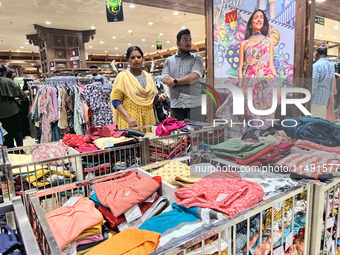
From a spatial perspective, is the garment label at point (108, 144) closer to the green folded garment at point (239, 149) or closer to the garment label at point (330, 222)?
the green folded garment at point (239, 149)

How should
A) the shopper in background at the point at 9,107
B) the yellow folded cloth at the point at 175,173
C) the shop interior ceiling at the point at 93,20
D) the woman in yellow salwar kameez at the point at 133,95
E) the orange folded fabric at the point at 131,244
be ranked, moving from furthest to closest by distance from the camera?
the shop interior ceiling at the point at 93,20 < the shopper in background at the point at 9,107 < the woman in yellow salwar kameez at the point at 133,95 < the yellow folded cloth at the point at 175,173 < the orange folded fabric at the point at 131,244

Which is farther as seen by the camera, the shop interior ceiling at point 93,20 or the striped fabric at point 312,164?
the shop interior ceiling at point 93,20

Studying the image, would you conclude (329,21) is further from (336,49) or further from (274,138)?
(274,138)

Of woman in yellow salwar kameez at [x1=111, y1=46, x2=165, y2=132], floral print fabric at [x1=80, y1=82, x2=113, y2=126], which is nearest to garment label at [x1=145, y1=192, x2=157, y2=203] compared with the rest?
woman in yellow salwar kameez at [x1=111, y1=46, x2=165, y2=132]

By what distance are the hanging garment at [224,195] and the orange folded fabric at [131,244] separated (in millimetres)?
248

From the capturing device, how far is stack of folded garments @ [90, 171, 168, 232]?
110cm

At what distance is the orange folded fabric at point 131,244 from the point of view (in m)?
0.76

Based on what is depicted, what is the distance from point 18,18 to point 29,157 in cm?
573

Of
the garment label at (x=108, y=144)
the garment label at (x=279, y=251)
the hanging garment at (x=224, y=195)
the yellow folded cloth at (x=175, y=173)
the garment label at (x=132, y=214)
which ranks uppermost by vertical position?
the garment label at (x=108, y=144)

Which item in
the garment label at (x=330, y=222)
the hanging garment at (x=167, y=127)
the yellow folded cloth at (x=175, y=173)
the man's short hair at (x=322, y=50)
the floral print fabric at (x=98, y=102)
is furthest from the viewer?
the floral print fabric at (x=98, y=102)

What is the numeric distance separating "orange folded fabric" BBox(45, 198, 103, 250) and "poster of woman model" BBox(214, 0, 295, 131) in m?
1.51

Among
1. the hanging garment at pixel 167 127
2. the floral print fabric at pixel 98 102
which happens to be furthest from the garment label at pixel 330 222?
the floral print fabric at pixel 98 102

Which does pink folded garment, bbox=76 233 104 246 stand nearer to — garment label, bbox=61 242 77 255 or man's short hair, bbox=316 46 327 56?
garment label, bbox=61 242 77 255

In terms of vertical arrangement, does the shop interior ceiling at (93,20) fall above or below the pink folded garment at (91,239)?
above
